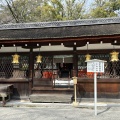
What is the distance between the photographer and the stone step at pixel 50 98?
9.37 metres

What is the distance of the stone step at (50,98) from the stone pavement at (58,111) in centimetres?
28

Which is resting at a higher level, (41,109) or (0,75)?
(0,75)

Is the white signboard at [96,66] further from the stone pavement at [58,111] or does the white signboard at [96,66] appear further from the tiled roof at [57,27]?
the tiled roof at [57,27]

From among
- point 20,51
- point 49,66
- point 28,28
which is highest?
point 28,28

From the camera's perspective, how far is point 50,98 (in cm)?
951

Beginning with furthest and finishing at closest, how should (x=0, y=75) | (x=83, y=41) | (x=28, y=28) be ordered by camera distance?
1. (x=28, y=28)
2. (x=0, y=75)
3. (x=83, y=41)

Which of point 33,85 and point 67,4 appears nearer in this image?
point 33,85

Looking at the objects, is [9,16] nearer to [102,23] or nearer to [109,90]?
[102,23]

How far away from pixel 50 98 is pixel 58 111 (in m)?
1.58

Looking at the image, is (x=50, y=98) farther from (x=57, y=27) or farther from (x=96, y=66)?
(x=57, y=27)

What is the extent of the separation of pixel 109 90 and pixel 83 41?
99.0 inches

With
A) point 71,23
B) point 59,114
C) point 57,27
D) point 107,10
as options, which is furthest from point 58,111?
point 107,10

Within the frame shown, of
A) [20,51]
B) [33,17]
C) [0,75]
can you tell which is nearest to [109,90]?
[20,51]

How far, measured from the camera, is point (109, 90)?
9570 mm
